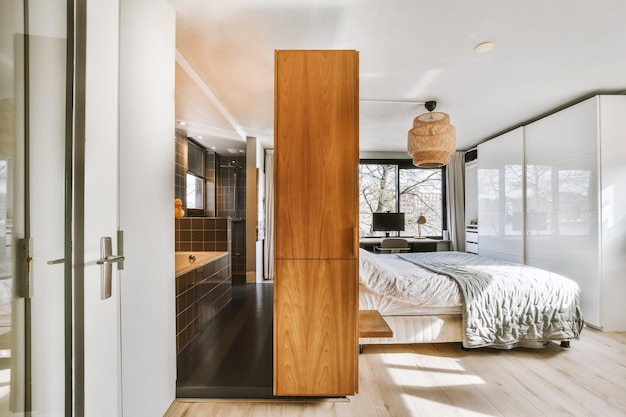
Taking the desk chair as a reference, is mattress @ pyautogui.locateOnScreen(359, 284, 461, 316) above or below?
below

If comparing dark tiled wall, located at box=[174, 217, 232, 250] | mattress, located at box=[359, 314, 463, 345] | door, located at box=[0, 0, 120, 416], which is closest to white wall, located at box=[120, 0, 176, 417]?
door, located at box=[0, 0, 120, 416]

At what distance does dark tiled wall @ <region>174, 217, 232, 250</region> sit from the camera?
142 inches

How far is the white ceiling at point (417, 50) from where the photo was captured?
72.6 inches

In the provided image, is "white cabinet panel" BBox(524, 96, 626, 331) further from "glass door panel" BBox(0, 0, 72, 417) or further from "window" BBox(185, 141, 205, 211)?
"window" BBox(185, 141, 205, 211)

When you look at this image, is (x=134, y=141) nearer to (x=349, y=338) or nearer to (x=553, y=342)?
(x=349, y=338)

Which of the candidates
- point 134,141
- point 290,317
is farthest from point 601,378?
point 134,141

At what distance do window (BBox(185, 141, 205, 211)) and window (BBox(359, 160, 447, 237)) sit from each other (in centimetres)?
300

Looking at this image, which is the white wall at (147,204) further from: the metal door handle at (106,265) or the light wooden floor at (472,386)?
the light wooden floor at (472,386)

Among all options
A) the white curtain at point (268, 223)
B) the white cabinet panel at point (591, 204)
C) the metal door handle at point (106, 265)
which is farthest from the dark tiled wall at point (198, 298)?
the white cabinet panel at point (591, 204)

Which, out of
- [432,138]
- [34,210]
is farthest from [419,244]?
[34,210]

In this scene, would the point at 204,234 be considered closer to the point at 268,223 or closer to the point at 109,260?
the point at 268,223

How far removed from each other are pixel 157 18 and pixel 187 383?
225 cm

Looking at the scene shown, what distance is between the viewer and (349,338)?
5.67 feet

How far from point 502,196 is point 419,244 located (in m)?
1.69
